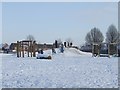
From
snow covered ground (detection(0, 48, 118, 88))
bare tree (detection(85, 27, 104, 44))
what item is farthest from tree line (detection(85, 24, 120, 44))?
snow covered ground (detection(0, 48, 118, 88))

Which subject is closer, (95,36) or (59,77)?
(59,77)

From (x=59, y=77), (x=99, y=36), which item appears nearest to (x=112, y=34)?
(x=99, y=36)

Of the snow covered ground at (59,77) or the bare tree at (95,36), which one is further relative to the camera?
the bare tree at (95,36)

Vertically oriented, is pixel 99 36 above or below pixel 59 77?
above

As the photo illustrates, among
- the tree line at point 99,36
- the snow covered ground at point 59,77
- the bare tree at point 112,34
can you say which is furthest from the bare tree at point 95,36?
the snow covered ground at point 59,77

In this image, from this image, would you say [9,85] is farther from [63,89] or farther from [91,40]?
[91,40]

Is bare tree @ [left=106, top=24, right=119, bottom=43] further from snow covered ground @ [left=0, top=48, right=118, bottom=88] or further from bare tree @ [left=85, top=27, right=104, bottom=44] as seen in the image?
snow covered ground @ [left=0, top=48, right=118, bottom=88]

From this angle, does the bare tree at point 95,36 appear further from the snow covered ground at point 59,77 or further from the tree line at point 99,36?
the snow covered ground at point 59,77

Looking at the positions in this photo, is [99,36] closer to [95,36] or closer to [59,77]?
[95,36]

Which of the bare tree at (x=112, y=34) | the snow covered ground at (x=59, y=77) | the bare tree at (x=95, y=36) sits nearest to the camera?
the snow covered ground at (x=59, y=77)

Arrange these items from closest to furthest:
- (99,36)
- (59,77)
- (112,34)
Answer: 1. (59,77)
2. (112,34)
3. (99,36)

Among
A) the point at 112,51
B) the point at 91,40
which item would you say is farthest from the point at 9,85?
the point at 91,40

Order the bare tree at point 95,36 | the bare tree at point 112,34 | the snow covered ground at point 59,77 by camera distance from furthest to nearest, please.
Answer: the bare tree at point 95,36, the bare tree at point 112,34, the snow covered ground at point 59,77

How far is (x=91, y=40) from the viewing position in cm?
7881
